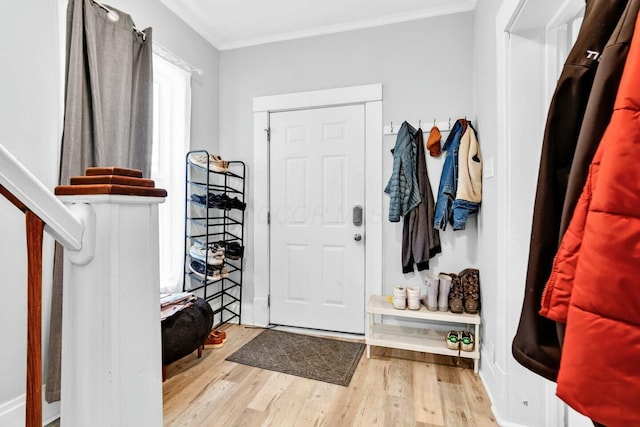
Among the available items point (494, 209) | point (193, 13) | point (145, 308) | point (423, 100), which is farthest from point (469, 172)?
point (193, 13)

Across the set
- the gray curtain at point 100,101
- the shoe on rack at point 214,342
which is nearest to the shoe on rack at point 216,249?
the shoe on rack at point 214,342

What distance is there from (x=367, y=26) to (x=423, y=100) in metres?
0.80

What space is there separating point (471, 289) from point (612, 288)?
5.91ft

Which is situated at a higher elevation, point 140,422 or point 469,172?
point 469,172

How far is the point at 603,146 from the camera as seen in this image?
1.88 ft

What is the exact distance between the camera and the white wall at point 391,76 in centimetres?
246

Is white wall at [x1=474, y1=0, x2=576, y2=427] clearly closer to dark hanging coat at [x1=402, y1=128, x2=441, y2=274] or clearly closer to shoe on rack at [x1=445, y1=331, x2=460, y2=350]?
shoe on rack at [x1=445, y1=331, x2=460, y2=350]

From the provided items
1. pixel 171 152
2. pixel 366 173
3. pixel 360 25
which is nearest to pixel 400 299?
pixel 366 173

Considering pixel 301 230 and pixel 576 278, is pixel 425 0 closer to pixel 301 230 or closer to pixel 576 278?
pixel 301 230

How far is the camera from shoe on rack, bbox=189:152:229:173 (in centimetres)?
259

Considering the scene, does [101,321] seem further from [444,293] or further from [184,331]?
[444,293]

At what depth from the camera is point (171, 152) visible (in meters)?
2.54

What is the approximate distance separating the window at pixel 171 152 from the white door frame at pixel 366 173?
630 mm

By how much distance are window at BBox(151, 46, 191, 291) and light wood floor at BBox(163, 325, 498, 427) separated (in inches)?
29.8
